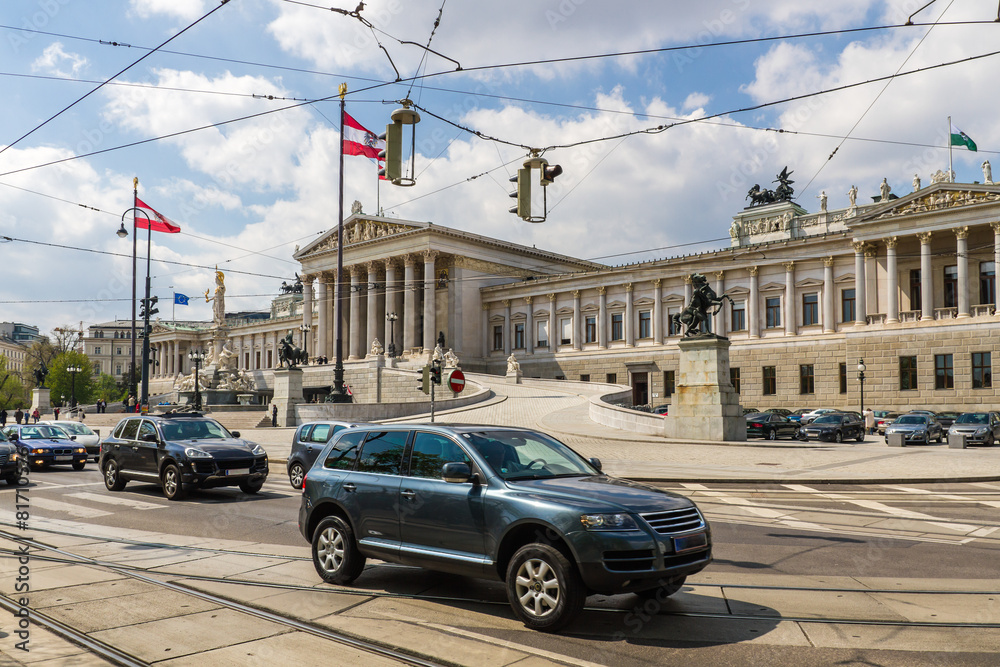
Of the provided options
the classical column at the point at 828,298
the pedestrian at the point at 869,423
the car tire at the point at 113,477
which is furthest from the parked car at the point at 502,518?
the classical column at the point at 828,298

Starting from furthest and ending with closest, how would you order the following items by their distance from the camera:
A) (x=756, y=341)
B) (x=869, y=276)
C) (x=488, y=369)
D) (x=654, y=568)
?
(x=488, y=369) → (x=756, y=341) → (x=869, y=276) → (x=654, y=568)

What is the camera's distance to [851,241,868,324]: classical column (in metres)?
54.2

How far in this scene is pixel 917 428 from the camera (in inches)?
1286

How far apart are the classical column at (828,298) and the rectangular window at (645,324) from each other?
1515cm

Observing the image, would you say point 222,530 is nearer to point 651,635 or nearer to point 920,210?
point 651,635

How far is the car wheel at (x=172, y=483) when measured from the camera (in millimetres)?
15422

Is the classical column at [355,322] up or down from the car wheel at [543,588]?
up

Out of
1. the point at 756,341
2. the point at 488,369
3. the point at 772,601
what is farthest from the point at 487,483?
the point at 488,369

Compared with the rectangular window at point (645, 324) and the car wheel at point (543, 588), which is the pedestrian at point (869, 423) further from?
the car wheel at point (543, 588)

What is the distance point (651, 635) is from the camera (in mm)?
6117

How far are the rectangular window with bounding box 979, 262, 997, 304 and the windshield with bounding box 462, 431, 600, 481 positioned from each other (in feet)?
173

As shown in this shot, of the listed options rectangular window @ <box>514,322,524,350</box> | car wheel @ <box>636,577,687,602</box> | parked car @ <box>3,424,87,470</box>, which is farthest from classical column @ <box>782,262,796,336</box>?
car wheel @ <box>636,577,687,602</box>

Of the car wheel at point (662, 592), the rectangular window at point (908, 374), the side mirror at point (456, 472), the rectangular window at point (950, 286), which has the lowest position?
the car wheel at point (662, 592)

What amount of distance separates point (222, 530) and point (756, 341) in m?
55.3
